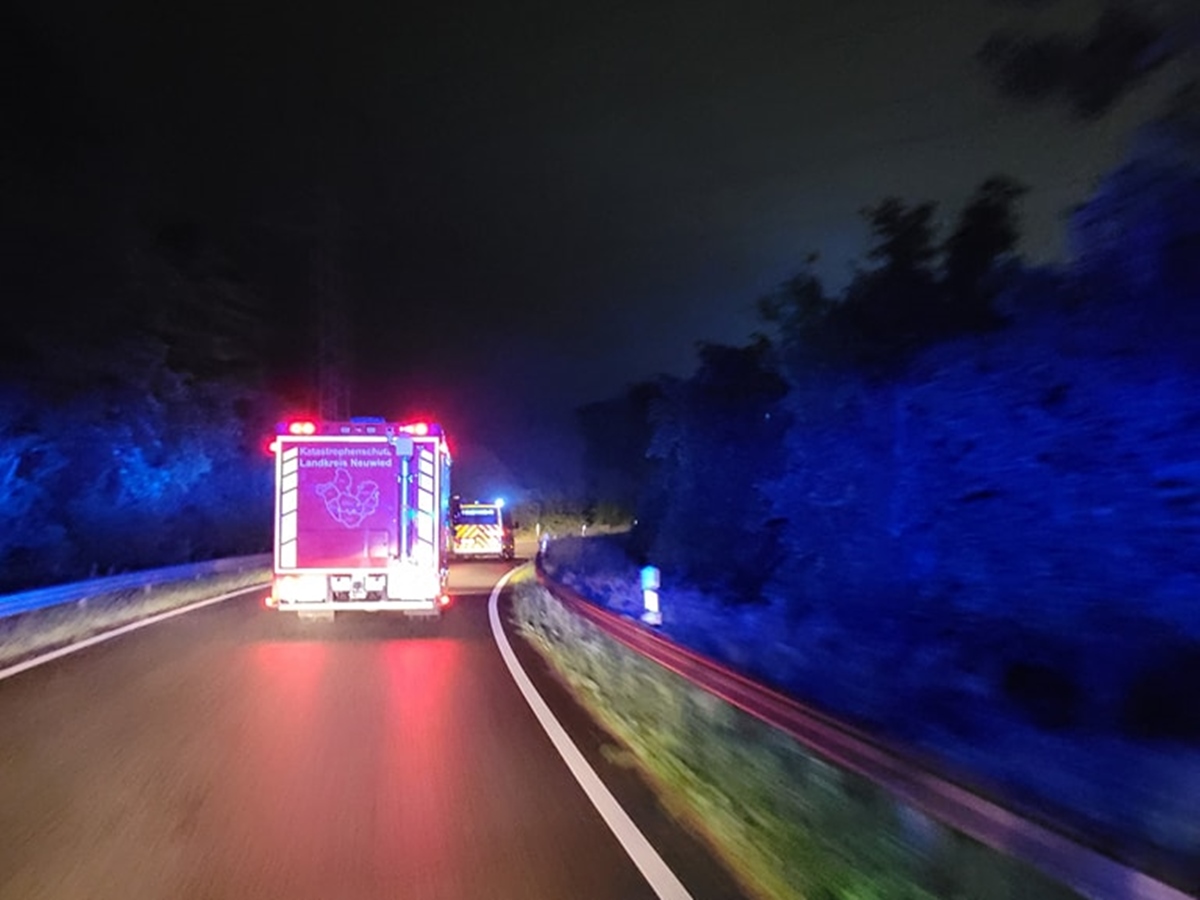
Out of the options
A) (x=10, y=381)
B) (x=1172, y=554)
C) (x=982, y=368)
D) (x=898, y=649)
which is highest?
(x=10, y=381)

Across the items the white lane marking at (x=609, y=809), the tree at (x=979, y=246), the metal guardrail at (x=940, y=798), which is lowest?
the white lane marking at (x=609, y=809)

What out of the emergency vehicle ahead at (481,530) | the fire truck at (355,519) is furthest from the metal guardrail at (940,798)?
the emergency vehicle ahead at (481,530)

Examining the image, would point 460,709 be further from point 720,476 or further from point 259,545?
A: point 259,545

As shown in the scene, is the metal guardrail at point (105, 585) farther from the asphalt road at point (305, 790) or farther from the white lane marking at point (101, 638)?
the asphalt road at point (305, 790)

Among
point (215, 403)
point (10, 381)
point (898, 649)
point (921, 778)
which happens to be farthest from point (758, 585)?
point (921, 778)

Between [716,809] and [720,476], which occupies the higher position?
[720,476]

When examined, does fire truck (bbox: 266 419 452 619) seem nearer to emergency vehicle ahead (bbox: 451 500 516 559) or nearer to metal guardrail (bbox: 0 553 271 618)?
metal guardrail (bbox: 0 553 271 618)

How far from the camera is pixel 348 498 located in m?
20.8

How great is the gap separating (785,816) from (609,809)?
169cm

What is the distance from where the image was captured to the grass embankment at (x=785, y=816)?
18.2 ft

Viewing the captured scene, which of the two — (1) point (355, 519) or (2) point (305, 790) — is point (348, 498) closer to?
(1) point (355, 519)

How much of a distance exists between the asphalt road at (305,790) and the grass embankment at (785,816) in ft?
0.84

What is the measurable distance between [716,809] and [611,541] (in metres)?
54.6

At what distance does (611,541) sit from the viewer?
62844mm
